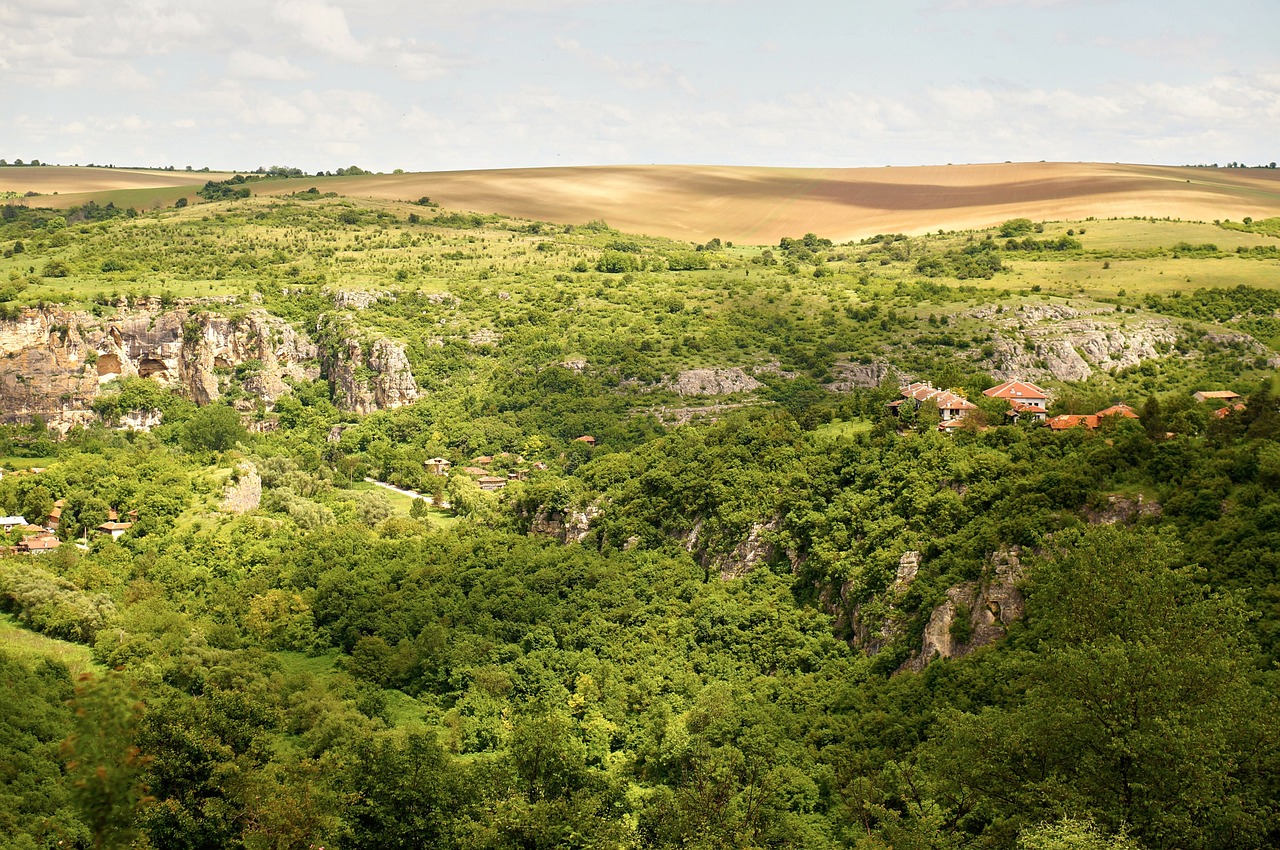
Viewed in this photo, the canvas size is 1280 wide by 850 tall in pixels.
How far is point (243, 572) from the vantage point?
9738 centimetres

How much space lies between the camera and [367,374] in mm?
148875

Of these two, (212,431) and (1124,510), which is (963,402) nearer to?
(1124,510)

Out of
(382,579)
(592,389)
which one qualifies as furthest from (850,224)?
(382,579)

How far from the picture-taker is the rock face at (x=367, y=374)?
146375mm

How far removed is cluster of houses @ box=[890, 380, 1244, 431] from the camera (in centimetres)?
7612

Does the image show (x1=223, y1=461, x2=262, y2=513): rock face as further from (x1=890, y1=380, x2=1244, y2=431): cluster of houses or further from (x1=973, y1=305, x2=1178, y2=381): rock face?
(x1=973, y1=305, x2=1178, y2=381): rock face

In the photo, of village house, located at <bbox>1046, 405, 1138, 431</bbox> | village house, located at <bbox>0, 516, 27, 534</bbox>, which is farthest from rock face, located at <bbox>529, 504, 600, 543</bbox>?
village house, located at <bbox>0, 516, 27, 534</bbox>

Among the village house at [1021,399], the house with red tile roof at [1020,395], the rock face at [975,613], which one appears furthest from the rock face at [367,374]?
the rock face at [975,613]

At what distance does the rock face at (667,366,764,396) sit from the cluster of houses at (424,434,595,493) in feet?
37.6

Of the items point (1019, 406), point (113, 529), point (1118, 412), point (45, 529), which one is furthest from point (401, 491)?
point (1118, 412)

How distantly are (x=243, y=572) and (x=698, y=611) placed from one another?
34980 mm

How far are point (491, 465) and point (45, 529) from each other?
3809 centimetres

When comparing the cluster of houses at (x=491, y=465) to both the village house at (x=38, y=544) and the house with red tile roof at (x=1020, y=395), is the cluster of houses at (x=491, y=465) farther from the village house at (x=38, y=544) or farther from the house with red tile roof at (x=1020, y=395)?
the house with red tile roof at (x=1020, y=395)

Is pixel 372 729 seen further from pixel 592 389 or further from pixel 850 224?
pixel 850 224
